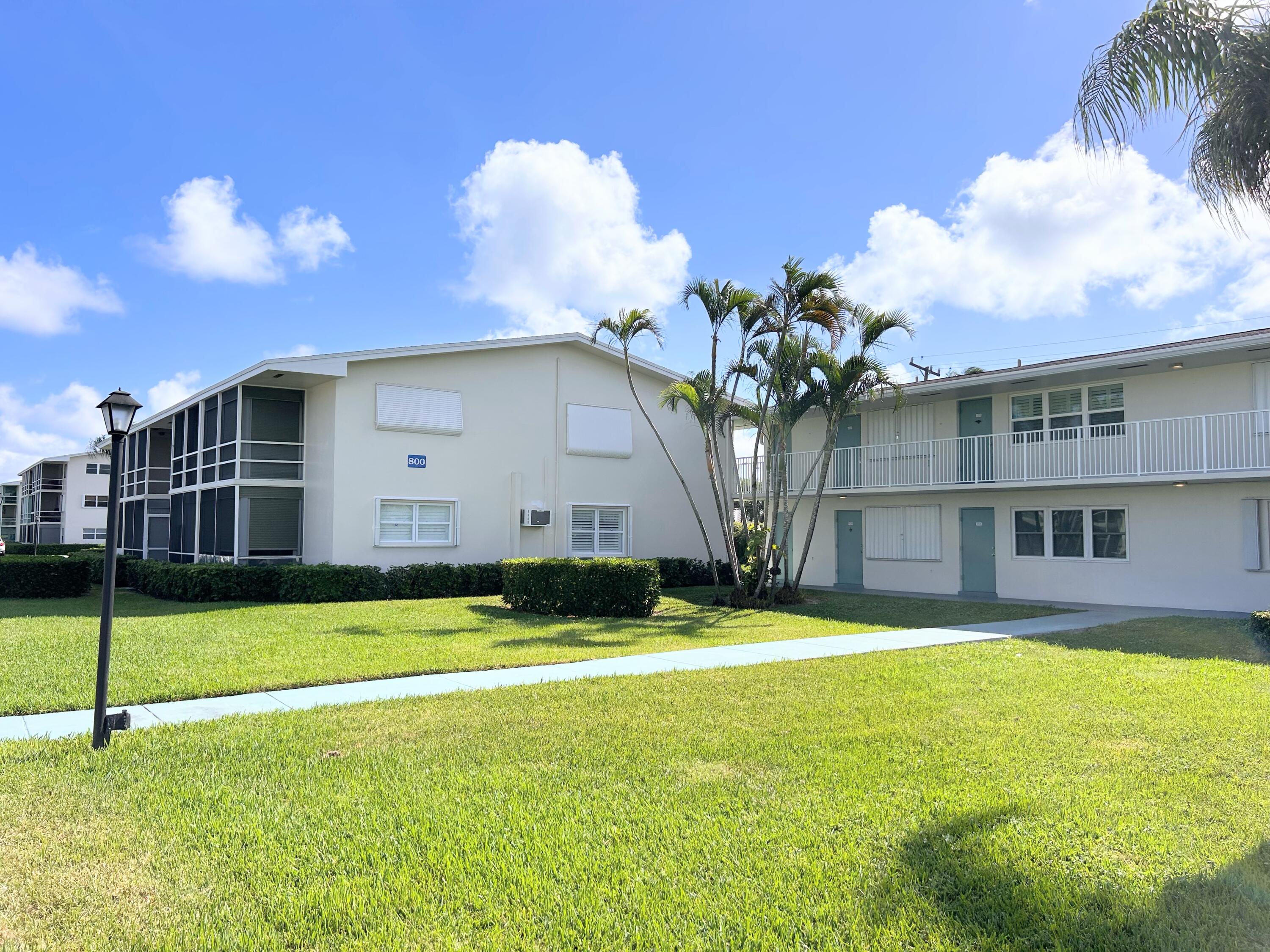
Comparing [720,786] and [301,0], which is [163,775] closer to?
[720,786]

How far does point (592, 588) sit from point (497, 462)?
657 cm

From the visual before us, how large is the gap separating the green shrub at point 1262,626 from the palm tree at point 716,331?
9.19 metres

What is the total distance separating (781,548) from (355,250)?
408 inches

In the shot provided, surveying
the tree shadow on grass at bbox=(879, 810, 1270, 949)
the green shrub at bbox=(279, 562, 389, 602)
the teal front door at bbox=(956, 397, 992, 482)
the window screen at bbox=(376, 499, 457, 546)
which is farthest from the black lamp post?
the teal front door at bbox=(956, 397, 992, 482)

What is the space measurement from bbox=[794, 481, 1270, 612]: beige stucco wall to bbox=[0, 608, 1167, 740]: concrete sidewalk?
231cm

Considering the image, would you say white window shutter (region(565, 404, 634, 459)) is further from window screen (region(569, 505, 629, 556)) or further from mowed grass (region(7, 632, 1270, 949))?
mowed grass (region(7, 632, 1270, 949))

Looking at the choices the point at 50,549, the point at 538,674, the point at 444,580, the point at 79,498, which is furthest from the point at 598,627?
the point at 79,498

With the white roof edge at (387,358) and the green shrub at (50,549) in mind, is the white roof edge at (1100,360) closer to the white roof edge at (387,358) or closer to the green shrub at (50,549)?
the white roof edge at (387,358)

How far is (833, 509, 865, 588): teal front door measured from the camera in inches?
909

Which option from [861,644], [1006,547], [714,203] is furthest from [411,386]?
[1006,547]

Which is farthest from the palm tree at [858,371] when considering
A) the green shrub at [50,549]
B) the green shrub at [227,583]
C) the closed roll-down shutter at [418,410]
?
the green shrub at [50,549]

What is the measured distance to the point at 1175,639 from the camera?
12.6 metres

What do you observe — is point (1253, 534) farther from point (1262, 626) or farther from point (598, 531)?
point (598, 531)

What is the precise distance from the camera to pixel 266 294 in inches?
697
